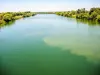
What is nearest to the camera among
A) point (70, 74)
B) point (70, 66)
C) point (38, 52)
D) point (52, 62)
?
point (70, 74)

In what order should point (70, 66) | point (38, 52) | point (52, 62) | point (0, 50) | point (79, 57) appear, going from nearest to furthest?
point (70, 66)
point (52, 62)
point (79, 57)
point (38, 52)
point (0, 50)

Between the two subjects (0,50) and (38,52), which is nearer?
(38,52)

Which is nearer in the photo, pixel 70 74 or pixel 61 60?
pixel 70 74

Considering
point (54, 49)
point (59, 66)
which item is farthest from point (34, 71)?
point (54, 49)

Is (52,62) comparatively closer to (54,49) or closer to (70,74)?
(70,74)

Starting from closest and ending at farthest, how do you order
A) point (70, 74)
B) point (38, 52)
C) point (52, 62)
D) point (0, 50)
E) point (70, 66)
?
point (70, 74) → point (70, 66) → point (52, 62) → point (38, 52) → point (0, 50)

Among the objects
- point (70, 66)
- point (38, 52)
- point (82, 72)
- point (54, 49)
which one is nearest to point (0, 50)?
point (38, 52)

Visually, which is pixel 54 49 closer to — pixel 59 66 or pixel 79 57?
pixel 79 57

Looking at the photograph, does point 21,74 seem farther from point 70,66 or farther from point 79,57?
point 79,57

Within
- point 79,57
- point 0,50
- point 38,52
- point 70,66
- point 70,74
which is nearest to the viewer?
point 70,74
